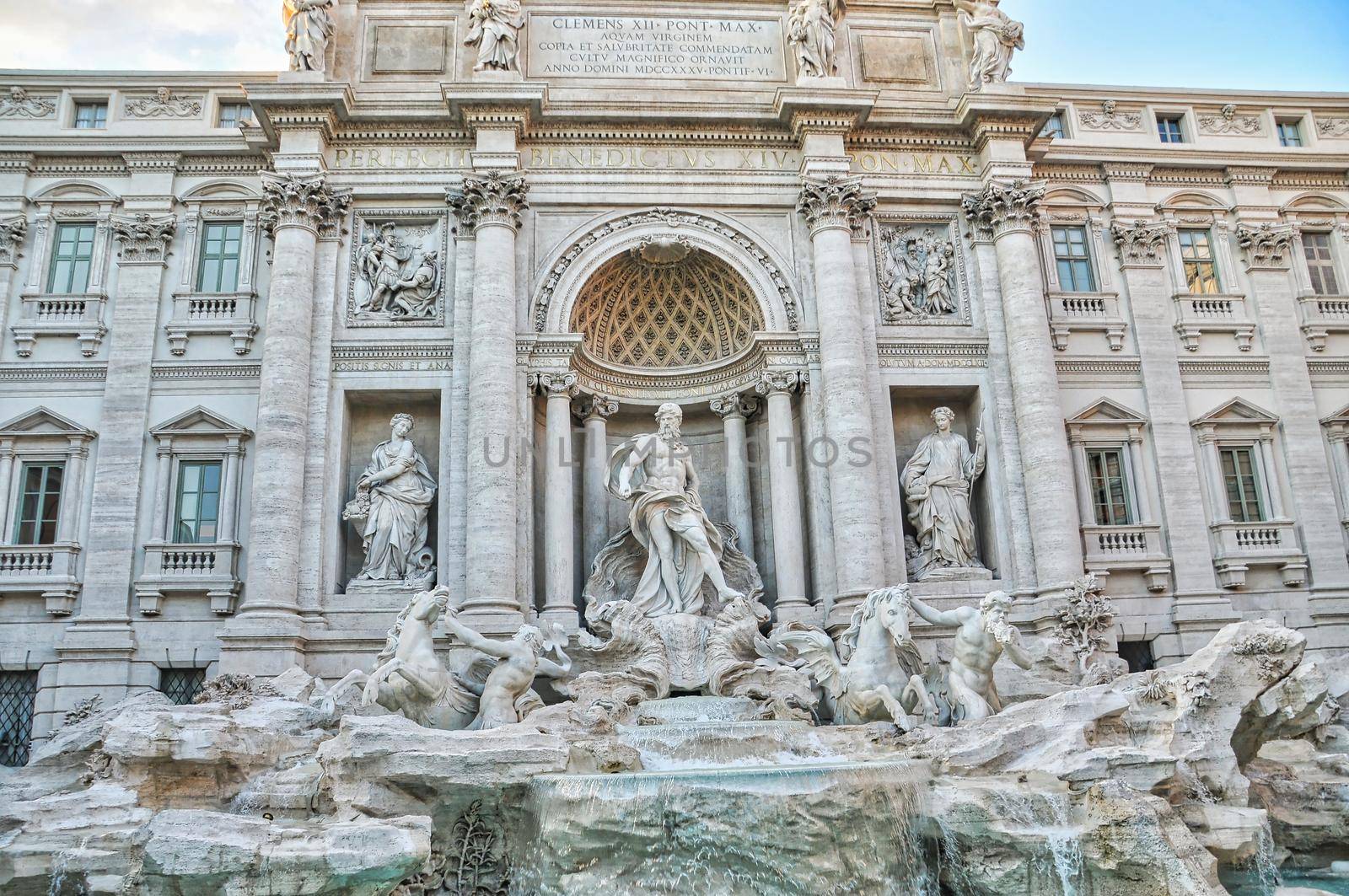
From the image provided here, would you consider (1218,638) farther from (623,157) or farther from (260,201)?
(260,201)

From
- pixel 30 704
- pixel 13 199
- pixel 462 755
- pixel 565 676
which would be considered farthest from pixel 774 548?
pixel 13 199

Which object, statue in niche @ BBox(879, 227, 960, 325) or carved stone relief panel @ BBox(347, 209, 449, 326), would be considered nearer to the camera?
carved stone relief panel @ BBox(347, 209, 449, 326)

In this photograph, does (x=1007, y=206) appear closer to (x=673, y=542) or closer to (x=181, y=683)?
(x=673, y=542)

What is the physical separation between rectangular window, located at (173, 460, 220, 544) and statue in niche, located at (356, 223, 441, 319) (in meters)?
4.10

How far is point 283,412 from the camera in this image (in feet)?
60.3

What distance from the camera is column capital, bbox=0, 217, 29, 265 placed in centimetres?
2066

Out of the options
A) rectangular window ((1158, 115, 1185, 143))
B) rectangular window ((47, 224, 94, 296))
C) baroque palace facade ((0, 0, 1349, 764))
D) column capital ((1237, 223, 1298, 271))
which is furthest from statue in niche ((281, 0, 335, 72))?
column capital ((1237, 223, 1298, 271))

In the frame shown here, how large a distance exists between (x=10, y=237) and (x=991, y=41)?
20.0 metres

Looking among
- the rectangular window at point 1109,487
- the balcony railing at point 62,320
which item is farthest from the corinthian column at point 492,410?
the rectangular window at point 1109,487

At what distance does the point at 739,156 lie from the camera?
20922 millimetres

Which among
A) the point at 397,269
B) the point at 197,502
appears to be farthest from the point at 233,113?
the point at 197,502

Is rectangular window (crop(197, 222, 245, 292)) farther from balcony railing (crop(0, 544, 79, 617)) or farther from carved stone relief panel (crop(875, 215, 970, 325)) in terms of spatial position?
carved stone relief panel (crop(875, 215, 970, 325))

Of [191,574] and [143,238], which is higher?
[143,238]

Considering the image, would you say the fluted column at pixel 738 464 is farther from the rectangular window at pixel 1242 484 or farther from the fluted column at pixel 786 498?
the rectangular window at pixel 1242 484
